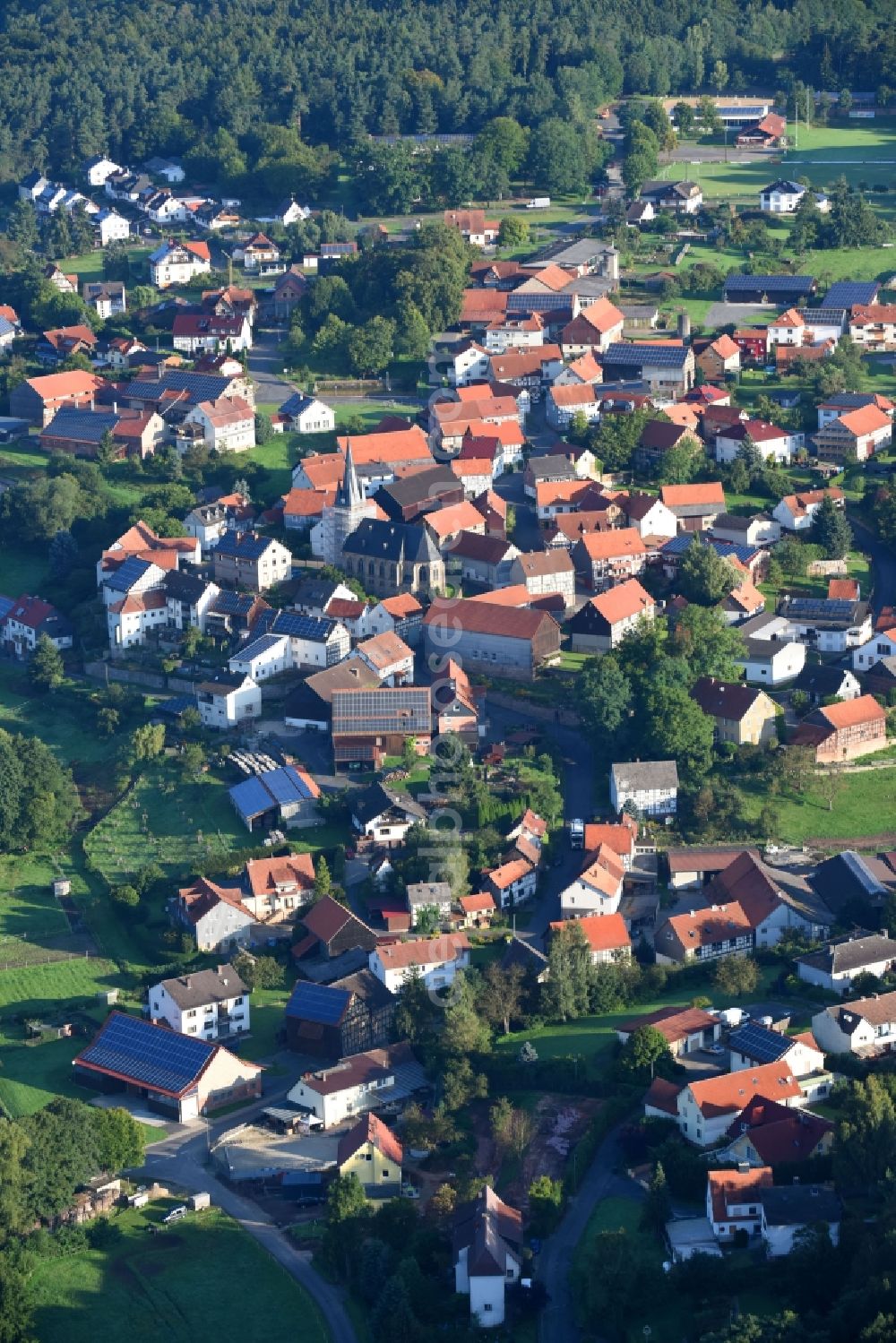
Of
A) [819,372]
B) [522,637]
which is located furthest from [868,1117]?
[819,372]

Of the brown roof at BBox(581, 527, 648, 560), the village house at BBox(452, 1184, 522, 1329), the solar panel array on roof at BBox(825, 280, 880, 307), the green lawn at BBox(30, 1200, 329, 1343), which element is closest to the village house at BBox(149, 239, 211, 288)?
the solar panel array on roof at BBox(825, 280, 880, 307)

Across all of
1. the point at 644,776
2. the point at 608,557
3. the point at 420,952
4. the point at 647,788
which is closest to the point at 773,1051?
the point at 420,952

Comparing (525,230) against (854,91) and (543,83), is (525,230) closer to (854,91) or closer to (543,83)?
(543,83)

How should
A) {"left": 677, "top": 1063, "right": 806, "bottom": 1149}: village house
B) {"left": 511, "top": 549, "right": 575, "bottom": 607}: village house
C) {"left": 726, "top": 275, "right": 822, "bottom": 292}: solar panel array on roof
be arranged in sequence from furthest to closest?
{"left": 726, "top": 275, "right": 822, "bottom": 292}: solar panel array on roof
{"left": 511, "top": 549, "right": 575, "bottom": 607}: village house
{"left": 677, "top": 1063, "right": 806, "bottom": 1149}: village house

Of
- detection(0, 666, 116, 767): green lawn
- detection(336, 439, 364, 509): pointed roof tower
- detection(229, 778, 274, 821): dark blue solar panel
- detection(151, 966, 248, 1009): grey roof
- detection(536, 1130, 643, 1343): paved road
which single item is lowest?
detection(0, 666, 116, 767): green lawn

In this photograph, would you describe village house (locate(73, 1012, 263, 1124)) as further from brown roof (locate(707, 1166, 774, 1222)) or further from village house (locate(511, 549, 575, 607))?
village house (locate(511, 549, 575, 607))

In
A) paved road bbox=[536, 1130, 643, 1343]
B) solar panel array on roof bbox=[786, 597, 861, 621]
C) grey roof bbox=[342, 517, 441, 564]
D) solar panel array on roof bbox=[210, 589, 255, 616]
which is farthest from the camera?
grey roof bbox=[342, 517, 441, 564]

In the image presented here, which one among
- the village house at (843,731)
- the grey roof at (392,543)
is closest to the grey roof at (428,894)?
the village house at (843,731)

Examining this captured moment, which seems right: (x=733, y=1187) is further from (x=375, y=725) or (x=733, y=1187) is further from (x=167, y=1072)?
A: (x=375, y=725)
